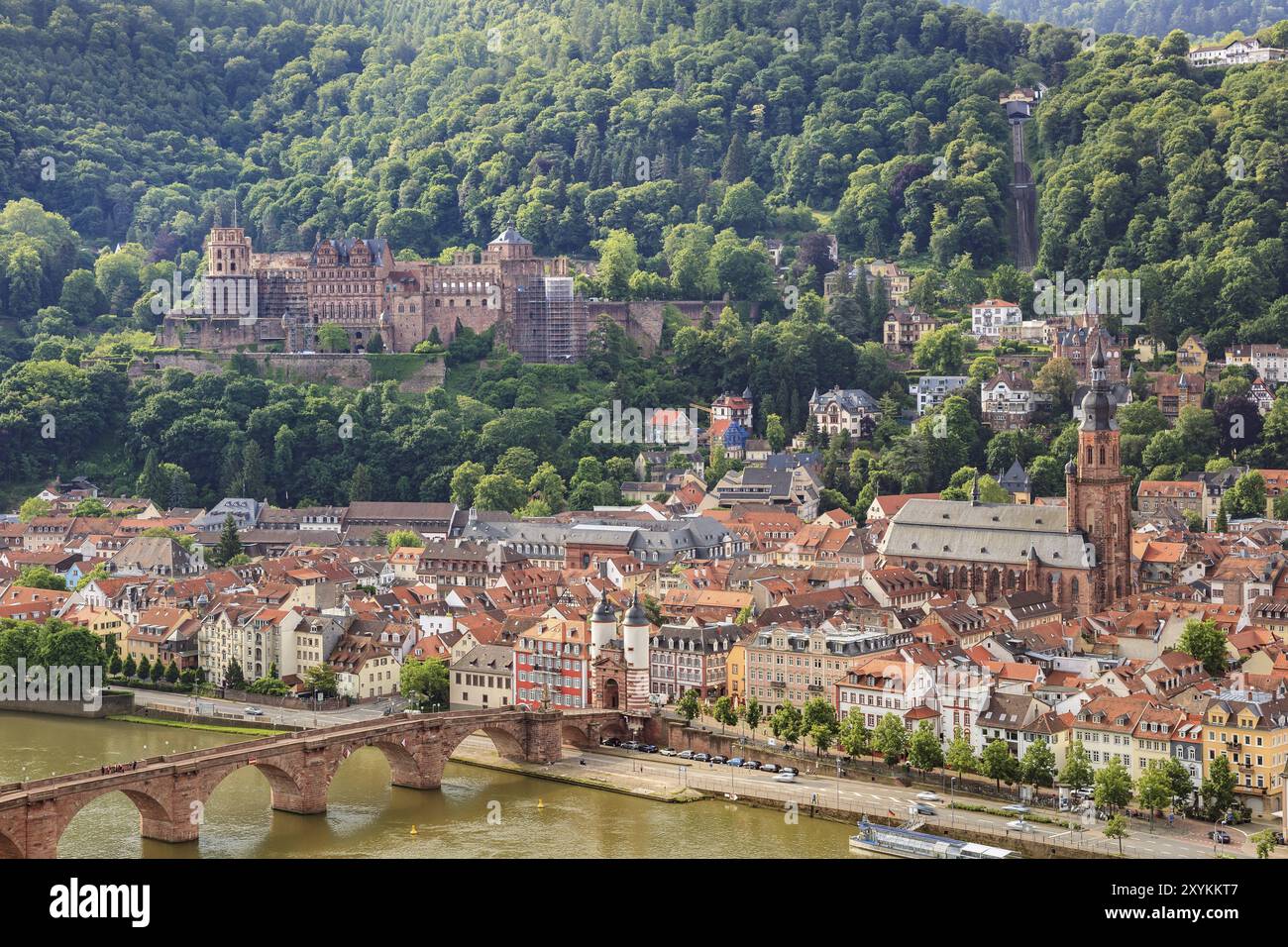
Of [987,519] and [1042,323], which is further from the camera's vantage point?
[1042,323]

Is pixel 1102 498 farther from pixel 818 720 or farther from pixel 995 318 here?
pixel 995 318

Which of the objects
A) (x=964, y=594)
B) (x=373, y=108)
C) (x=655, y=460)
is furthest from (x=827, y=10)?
(x=964, y=594)

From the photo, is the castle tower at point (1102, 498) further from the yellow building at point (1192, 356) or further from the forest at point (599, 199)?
the yellow building at point (1192, 356)

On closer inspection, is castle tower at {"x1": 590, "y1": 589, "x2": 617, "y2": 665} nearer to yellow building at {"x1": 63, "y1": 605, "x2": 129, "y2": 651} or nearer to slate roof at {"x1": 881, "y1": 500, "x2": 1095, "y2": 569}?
slate roof at {"x1": 881, "y1": 500, "x2": 1095, "y2": 569}

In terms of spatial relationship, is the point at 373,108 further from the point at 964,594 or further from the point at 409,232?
the point at 964,594

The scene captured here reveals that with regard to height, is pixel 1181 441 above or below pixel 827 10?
below

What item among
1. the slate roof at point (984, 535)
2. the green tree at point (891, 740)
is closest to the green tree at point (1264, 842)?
the green tree at point (891, 740)

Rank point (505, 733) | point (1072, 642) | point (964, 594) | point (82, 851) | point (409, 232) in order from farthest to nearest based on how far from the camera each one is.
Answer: point (409, 232), point (964, 594), point (1072, 642), point (505, 733), point (82, 851)
